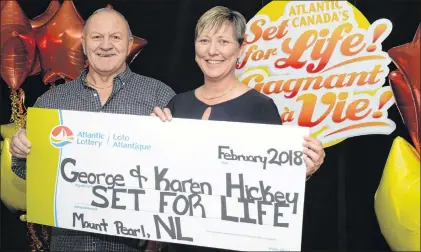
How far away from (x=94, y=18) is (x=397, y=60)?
161 centimetres

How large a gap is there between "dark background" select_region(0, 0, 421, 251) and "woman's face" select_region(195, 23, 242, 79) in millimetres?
179

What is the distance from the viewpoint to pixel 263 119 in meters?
2.28

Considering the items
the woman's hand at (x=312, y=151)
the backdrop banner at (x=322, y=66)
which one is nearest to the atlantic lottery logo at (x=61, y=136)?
the backdrop banner at (x=322, y=66)

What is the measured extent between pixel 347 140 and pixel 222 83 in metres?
0.72

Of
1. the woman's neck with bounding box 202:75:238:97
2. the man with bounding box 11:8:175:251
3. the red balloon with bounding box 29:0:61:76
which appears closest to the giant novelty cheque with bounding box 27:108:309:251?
the man with bounding box 11:8:175:251

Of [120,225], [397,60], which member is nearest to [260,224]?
[120,225]

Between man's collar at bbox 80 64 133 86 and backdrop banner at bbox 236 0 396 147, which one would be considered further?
man's collar at bbox 80 64 133 86

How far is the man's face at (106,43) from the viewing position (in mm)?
2443

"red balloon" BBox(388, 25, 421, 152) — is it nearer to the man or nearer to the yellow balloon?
the yellow balloon

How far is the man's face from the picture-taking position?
2.44 metres

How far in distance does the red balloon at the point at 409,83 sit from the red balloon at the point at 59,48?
5.78ft

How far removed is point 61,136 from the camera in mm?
2373

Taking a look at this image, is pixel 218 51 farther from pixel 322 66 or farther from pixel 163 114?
pixel 322 66

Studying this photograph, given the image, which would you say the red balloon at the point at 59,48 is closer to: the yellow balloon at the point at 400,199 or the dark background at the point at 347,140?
the dark background at the point at 347,140
